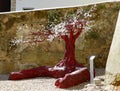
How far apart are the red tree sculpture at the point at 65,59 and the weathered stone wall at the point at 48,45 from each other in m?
0.23

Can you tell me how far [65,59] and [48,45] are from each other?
35.7 inches

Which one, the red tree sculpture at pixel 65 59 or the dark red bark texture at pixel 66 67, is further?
the dark red bark texture at pixel 66 67

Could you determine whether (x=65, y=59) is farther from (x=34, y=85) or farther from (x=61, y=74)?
(x=34, y=85)

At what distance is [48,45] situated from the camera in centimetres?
869

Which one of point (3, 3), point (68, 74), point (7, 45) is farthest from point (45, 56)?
point (3, 3)

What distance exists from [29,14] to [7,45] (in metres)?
1.09

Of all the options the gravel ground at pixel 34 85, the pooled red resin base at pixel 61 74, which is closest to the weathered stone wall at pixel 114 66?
the gravel ground at pixel 34 85

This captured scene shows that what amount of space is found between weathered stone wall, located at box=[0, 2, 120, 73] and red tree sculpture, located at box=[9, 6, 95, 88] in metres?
0.23

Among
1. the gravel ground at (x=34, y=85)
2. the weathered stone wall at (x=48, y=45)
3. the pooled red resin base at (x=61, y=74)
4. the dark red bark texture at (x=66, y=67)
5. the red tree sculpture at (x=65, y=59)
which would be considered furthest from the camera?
the weathered stone wall at (x=48, y=45)

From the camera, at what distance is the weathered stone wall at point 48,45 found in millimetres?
8445

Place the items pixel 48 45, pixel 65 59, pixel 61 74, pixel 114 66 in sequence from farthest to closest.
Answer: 1. pixel 48 45
2. pixel 65 59
3. pixel 61 74
4. pixel 114 66

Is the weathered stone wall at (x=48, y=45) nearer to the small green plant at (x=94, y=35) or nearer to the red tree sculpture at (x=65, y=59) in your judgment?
the small green plant at (x=94, y=35)

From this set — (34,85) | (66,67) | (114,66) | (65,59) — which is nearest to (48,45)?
(65,59)

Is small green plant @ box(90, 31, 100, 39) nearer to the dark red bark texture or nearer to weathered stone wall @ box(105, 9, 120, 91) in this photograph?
the dark red bark texture
